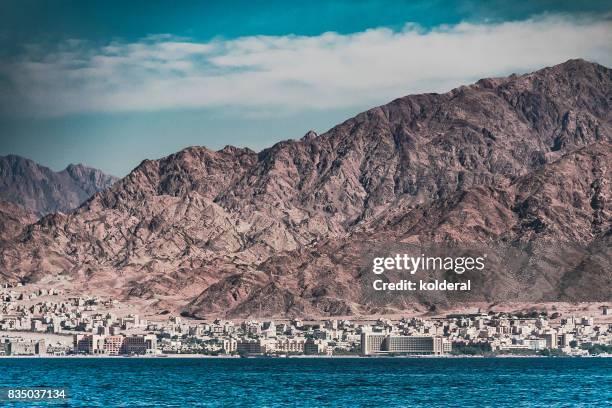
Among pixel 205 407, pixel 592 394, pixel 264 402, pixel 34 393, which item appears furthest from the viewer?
pixel 592 394

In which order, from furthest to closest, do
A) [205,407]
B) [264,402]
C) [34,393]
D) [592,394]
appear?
[592,394] < [264,402] < [205,407] < [34,393]

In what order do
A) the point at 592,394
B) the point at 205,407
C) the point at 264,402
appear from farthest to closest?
1. the point at 592,394
2. the point at 264,402
3. the point at 205,407

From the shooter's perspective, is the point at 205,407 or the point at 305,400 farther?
the point at 305,400

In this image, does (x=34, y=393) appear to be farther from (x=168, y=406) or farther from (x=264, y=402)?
(x=264, y=402)

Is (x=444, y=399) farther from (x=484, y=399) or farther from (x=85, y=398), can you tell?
(x=85, y=398)

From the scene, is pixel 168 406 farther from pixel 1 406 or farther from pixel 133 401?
pixel 1 406

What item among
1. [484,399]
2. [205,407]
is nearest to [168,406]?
[205,407]

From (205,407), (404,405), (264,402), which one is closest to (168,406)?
(205,407)

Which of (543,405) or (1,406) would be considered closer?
(1,406)
